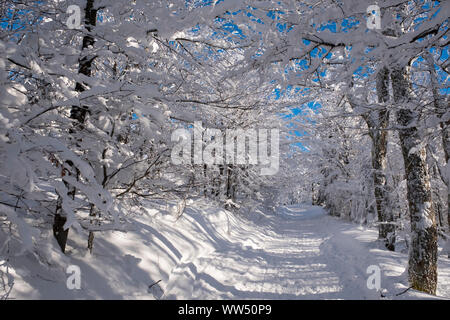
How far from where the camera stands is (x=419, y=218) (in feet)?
16.8

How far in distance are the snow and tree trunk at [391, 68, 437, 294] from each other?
42cm

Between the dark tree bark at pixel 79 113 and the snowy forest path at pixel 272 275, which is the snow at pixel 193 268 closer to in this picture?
the snowy forest path at pixel 272 275

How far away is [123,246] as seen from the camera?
15.5 ft

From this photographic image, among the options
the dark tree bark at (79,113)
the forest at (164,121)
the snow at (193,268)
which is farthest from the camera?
the dark tree bark at (79,113)

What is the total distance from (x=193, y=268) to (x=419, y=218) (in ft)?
15.6

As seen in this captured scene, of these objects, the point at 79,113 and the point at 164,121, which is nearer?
the point at 164,121

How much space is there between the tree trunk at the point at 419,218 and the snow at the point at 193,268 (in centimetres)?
42

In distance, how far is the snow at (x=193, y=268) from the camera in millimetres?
3211

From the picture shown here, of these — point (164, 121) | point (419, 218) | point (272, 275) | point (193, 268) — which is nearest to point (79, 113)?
point (164, 121)

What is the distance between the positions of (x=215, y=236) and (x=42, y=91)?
7.64 metres

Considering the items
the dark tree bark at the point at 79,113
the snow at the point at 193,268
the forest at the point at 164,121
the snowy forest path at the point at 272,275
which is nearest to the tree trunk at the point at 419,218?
the forest at the point at 164,121

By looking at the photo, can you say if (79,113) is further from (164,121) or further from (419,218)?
(419,218)
